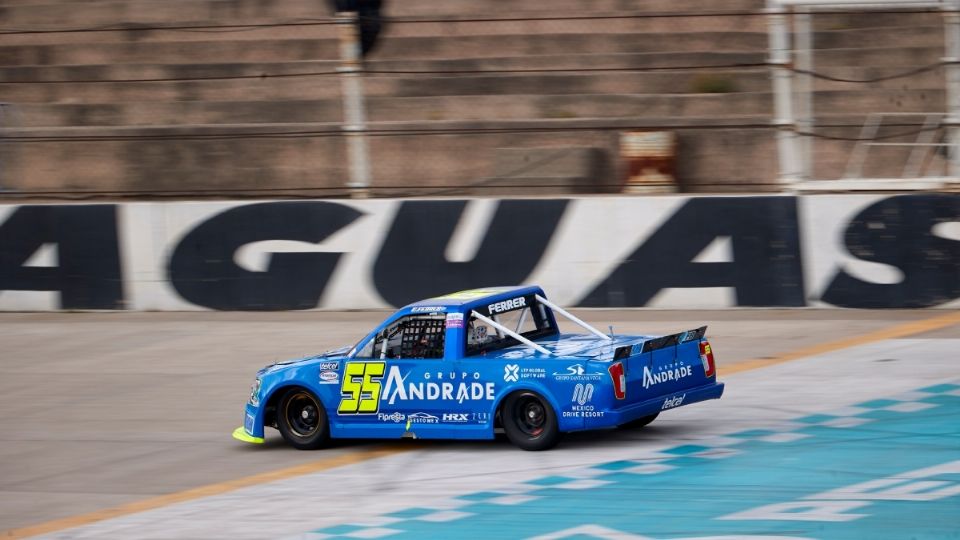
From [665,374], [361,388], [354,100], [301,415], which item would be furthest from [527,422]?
[354,100]

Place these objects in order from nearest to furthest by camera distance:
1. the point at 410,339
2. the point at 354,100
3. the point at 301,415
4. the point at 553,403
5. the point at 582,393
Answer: the point at 582,393, the point at 553,403, the point at 410,339, the point at 301,415, the point at 354,100

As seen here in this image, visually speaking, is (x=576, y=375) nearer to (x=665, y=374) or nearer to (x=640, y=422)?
(x=665, y=374)

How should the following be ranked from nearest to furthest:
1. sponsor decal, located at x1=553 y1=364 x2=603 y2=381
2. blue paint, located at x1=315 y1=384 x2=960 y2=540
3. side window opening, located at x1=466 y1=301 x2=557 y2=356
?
blue paint, located at x1=315 y1=384 x2=960 y2=540 < sponsor decal, located at x1=553 y1=364 x2=603 y2=381 < side window opening, located at x1=466 y1=301 x2=557 y2=356

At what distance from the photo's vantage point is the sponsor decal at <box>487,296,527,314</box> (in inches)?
395

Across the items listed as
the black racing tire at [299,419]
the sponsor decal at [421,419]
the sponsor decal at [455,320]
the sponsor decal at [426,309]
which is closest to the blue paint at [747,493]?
the sponsor decal at [421,419]

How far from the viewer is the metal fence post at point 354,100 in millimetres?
17672

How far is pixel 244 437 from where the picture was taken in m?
10.5

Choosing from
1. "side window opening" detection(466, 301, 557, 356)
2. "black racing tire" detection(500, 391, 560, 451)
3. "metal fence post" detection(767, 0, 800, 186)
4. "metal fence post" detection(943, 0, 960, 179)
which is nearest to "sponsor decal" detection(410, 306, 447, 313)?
"side window opening" detection(466, 301, 557, 356)

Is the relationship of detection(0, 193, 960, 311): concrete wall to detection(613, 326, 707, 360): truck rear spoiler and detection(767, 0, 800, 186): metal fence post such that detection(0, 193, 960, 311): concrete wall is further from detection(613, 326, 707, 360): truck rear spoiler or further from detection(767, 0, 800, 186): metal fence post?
detection(613, 326, 707, 360): truck rear spoiler

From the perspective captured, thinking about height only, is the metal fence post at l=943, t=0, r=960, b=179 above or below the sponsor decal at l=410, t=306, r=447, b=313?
above

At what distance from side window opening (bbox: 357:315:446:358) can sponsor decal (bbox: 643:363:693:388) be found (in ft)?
5.09

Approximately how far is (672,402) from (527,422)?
1027mm

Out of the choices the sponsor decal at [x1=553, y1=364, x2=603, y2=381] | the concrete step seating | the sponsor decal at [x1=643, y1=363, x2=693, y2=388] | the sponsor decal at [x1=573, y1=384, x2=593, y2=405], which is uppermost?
the concrete step seating

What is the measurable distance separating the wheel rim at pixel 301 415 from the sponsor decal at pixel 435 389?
29.9 inches
